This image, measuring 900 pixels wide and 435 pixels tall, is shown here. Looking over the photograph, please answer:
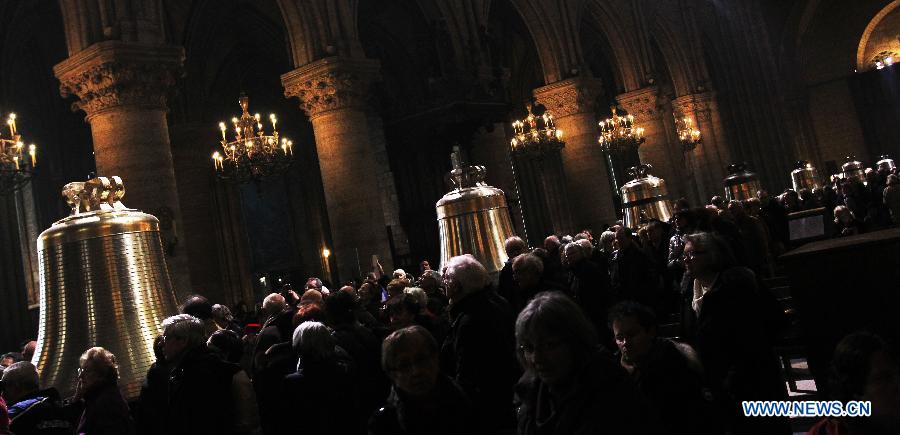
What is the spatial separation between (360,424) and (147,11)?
27.3 feet

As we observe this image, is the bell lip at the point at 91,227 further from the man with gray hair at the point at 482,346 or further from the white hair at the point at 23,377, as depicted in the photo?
the man with gray hair at the point at 482,346

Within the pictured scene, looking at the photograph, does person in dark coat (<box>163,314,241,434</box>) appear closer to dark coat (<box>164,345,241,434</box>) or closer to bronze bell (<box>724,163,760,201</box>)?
dark coat (<box>164,345,241,434</box>)

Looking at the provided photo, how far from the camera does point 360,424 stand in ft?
13.6

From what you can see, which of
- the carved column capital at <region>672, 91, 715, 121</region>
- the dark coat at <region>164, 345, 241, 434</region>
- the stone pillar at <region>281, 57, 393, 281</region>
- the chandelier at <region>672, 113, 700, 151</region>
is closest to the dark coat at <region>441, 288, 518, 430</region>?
the dark coat at <region>164, 345, 241, 434</region>

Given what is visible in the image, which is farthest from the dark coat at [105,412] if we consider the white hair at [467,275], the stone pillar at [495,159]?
the stone pillar at [495,159]

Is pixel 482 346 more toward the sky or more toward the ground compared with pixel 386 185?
more toward the ground

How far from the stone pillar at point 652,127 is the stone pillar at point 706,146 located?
4778mm

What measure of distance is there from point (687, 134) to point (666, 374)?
2501 cm

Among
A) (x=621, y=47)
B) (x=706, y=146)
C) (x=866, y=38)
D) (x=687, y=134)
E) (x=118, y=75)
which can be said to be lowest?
(x=706, y=146)

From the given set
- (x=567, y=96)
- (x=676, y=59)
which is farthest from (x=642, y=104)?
(x=676, y=59)

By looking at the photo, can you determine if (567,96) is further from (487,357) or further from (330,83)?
(487,357)

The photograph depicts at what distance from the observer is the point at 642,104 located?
74.5 ft

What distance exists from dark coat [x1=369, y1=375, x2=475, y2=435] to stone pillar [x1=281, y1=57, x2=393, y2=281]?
34.4 ft

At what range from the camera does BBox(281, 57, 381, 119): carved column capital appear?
13.3 m
